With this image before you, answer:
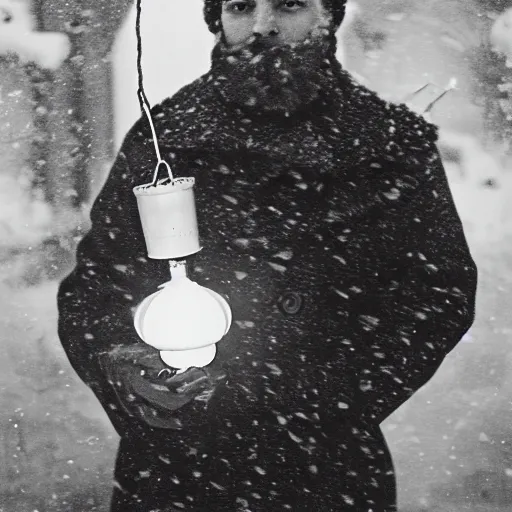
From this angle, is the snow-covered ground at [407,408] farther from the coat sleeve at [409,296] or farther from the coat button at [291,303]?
the coat button at [291,303]

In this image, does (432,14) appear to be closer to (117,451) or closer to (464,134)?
(464,134)

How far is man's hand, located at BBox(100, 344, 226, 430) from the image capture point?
172cm

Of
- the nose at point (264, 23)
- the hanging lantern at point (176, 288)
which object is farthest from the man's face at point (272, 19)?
the hanging lantern at point (176, 288)

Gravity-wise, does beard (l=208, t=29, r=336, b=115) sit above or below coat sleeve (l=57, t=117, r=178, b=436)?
above

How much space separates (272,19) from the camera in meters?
1.63

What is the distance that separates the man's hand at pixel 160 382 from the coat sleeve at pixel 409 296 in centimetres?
39

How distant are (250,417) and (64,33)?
1.14m

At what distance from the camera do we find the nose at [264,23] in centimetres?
163

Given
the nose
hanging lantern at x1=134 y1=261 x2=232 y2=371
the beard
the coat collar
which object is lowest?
hanging lantern at x1=134 y1=261 x2=232 y2=371

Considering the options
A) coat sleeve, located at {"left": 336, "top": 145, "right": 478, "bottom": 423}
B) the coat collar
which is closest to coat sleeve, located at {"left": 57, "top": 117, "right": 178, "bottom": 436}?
the coat collar

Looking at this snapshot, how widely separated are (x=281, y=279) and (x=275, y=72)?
1.77 ft

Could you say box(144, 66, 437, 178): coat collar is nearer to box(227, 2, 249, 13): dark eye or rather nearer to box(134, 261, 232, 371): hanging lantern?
box(227, 2, 249, 13): dark eye

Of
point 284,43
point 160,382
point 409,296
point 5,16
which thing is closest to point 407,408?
point 409,296

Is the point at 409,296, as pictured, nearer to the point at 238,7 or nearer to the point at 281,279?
the point at 281,279
